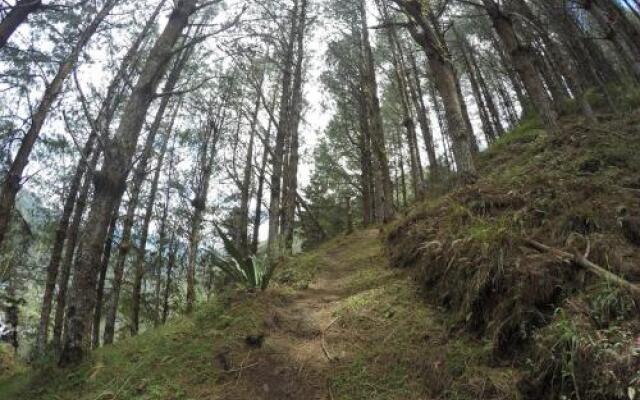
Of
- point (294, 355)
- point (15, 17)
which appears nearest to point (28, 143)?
point (15, 17)

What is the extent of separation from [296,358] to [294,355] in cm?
6

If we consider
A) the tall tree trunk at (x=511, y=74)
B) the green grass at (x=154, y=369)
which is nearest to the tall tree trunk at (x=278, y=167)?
the green grass at (x=154, y=369)

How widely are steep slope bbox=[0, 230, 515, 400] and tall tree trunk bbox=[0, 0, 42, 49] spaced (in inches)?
170

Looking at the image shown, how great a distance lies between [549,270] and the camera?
2670 millimetres

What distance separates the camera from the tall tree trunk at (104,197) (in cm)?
367

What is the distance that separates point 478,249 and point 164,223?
45.4ft

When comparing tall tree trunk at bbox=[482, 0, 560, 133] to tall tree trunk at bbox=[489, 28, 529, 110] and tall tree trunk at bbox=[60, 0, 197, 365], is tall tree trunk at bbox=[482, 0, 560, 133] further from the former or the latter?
tall tree trunk at bbox=[489, 28, 529, 110]

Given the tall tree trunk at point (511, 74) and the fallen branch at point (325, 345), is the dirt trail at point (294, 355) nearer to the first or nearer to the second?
the fallen branch at point (325, 345)

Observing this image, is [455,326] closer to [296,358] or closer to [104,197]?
[296,358]

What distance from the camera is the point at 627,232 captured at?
9.55ft

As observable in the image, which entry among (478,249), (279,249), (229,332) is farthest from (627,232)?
(279,249)

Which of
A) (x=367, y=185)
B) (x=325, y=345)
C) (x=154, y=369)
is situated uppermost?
(x=367, y=185)

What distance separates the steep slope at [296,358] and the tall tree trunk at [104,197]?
0.33 meters

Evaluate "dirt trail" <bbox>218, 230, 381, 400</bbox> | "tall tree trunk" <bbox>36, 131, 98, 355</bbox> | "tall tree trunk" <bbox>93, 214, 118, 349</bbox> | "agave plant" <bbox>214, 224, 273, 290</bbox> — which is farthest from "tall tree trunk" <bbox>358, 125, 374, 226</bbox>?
"dirt trail" <bbox>218, 230, 381, 400</bbox>
